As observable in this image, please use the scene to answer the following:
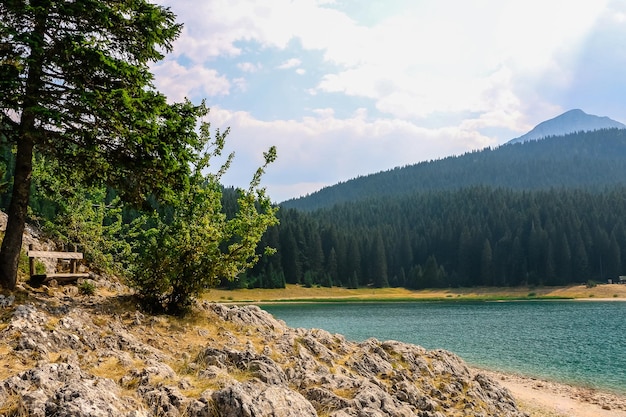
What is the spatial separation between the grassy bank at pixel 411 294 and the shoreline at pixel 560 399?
92999 mm

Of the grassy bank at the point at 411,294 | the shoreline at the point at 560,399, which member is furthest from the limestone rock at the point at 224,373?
the grassy bank at the point at 411,294

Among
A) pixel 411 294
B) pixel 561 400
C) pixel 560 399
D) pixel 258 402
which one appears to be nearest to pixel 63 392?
pixel 258 402

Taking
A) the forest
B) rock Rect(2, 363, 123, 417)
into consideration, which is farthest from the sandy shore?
the forest

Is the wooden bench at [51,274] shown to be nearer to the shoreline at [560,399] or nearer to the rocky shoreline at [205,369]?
the rocky shoreline at [205,369]

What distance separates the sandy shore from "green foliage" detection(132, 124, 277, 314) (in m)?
14.1

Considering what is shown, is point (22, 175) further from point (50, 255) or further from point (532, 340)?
point (532, 340)

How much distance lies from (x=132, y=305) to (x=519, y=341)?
4108cm

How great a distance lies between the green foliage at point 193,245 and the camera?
52.6ft

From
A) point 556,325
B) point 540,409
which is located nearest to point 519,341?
point 556,325

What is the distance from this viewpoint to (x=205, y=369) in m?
11.1

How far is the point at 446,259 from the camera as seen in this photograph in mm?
175375

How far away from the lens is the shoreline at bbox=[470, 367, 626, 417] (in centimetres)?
2172

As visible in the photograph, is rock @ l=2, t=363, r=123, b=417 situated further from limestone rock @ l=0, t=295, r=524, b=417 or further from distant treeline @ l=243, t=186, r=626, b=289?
distant treeline @ l=243, t=186, r=626, b=289

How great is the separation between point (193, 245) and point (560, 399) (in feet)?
68.4
